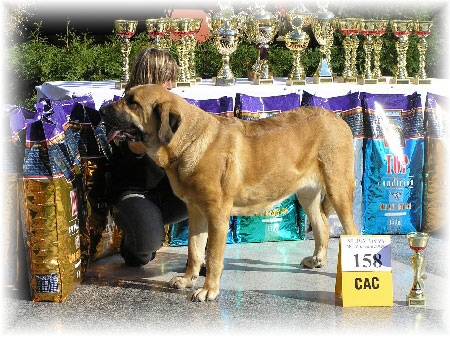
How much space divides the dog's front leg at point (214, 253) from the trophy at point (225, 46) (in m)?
2.16

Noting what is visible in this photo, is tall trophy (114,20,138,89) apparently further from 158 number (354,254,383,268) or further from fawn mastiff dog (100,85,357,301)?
158 number (354,254,383,268)

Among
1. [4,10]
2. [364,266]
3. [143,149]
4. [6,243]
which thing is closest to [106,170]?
[143,149]

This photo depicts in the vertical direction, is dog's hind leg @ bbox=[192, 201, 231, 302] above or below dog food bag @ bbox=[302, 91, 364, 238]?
below

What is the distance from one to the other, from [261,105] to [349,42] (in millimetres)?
1904

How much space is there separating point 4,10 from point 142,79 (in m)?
5.32

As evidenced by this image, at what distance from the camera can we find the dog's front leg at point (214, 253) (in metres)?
4.04

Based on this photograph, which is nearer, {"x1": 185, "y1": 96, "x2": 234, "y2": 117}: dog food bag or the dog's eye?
the dog's eye

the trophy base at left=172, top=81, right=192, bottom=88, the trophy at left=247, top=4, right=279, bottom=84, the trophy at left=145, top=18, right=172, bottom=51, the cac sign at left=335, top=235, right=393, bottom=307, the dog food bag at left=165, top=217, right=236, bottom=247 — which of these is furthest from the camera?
the trophy at left=247, top=4, right=279, bottom=84

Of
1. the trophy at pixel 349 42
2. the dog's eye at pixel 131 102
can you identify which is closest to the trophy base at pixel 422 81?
the trophy at pixel 349 42

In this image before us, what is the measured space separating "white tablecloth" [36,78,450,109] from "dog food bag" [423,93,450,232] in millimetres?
260

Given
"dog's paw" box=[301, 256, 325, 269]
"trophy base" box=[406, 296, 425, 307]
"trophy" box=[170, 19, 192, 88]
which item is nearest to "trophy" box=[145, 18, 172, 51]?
"trophy" box=[170, 19, 192, 88]

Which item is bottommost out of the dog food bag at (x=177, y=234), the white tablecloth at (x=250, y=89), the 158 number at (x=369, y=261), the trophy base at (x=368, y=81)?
the dog food bag at (x=177, y=234)

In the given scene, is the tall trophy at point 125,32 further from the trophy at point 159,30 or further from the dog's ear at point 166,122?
the dog's ear at point 166,122

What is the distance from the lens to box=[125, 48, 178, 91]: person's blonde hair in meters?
4.37
